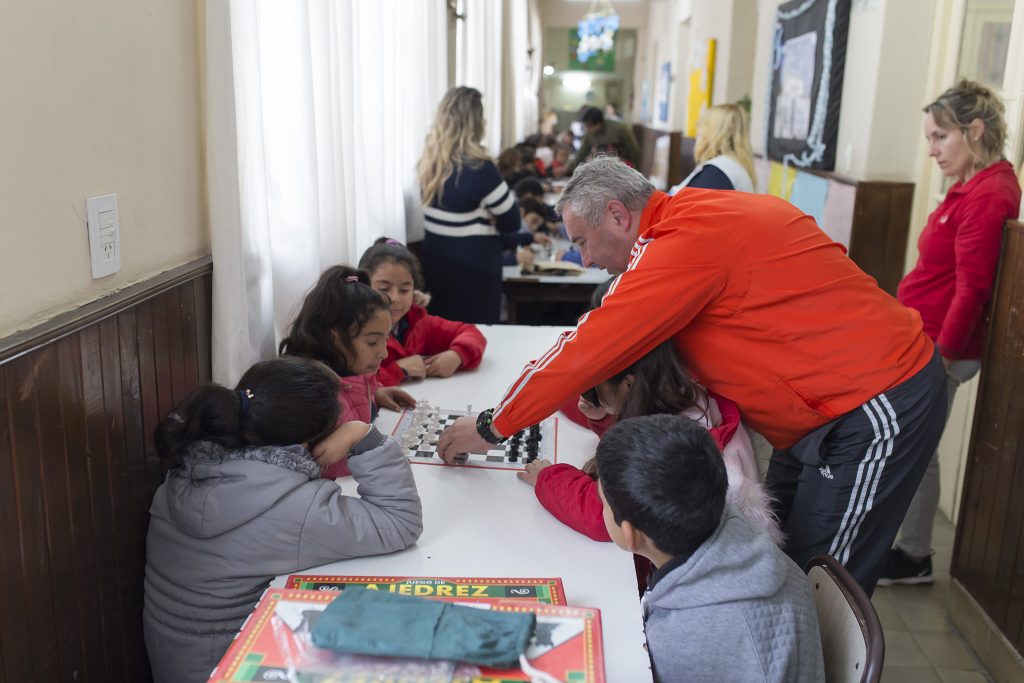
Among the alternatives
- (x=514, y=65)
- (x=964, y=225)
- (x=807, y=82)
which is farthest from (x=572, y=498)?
(x=514, y=65)

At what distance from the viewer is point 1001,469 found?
2395mm

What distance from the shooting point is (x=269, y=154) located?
215 cm

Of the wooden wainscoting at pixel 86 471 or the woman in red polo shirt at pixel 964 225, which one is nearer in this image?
the wooden wainscoting at pixel 86 471

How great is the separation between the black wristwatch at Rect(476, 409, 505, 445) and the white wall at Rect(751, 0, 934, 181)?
278 cm

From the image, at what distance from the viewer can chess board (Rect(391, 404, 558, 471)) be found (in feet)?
6.14

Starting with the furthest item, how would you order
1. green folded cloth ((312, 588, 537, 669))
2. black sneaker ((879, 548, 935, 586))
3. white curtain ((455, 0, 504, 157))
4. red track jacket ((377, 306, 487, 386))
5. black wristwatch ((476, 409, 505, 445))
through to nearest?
white curtain ((455, 0, 504, 157)) → black sneaker ((879, 548, 935, 586)) → red track jacket ((377, 306, 487, 386)) → black wristwatch ((476, 409, 505, 445)) → green folded cloth ((312, 588, 537, 669))

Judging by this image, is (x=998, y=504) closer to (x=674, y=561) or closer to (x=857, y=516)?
(x=857, y=516)

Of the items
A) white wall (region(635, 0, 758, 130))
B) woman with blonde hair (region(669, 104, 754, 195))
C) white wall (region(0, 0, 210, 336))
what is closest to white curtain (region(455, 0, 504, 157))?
woman with blonde hair (region(669, 104, 754, 195))

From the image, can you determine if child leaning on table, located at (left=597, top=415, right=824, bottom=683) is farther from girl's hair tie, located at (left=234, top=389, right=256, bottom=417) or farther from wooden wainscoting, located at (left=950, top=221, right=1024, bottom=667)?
wooden wainscoting, located at (left=950, top=221, right=1024, bottom=667)

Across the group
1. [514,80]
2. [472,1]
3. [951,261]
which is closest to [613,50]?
[514,80]

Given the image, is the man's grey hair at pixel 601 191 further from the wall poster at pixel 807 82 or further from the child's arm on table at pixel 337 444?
the wall poster at pixel 807 82

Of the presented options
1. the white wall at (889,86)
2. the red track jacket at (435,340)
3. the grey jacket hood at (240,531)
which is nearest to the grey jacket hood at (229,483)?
the grey jacket hood at (240,531)

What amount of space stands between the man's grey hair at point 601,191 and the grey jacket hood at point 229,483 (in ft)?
2.55

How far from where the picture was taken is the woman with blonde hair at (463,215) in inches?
143
